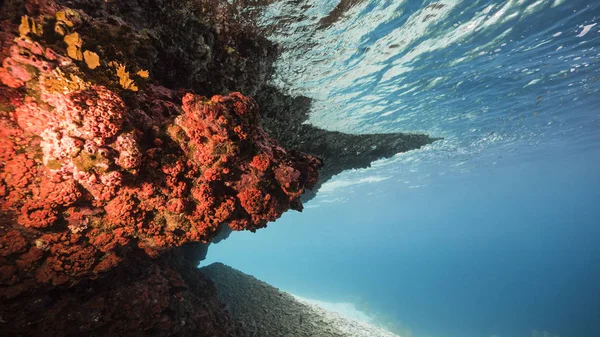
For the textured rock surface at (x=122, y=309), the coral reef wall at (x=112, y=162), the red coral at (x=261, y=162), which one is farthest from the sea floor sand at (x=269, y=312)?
the red coral at (x=261, y=162)

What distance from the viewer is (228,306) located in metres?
9.71

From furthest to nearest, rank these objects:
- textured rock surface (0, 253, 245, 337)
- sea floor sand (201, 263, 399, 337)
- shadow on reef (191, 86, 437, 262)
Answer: shadow on reef (191, 86, 437, 262), sea floor sand (201, 263, 399, 337), textured rock surface (0, 253, 245, 337)

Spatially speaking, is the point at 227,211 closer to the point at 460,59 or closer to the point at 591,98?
the point at 460,59

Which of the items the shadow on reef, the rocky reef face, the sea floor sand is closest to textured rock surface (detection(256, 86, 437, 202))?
the shadow on reef

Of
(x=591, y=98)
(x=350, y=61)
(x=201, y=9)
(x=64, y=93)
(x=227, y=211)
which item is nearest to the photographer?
(x=64, y=93)

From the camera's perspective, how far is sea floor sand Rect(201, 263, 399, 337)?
8734 mm

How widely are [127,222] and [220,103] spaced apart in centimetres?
239

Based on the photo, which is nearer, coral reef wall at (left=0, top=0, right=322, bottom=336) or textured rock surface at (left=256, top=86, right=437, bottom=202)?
coral reef wall at (left=0, top=0, right=322, bottom=336)

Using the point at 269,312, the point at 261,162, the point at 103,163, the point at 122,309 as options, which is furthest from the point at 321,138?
the point at 103,163

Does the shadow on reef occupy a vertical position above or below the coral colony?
above

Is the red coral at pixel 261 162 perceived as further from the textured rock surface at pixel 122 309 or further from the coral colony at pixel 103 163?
the textured rock surface at pixel 122 309

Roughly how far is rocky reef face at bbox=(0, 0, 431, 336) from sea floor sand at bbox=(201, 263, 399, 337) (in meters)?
3.73

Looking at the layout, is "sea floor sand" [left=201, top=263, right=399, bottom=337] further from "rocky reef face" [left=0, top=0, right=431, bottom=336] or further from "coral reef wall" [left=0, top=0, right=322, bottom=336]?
"coral reef wall" [left=0, top=0, right=322, bottom=336]

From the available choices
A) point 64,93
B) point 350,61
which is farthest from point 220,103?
point 350,61
